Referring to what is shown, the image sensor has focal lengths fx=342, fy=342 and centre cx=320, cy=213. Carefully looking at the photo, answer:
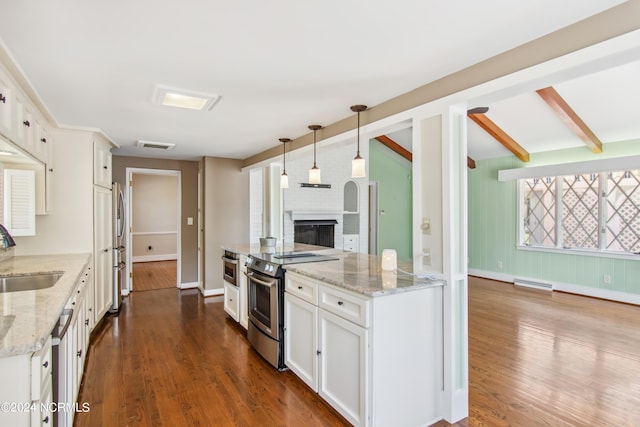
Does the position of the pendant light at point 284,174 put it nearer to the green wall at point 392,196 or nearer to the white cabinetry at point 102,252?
the white cabinetry at point 102,252

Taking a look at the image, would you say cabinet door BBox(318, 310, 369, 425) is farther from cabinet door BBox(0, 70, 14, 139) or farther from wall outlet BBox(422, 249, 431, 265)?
cabinet door BBox(0, 70, 14, 139)

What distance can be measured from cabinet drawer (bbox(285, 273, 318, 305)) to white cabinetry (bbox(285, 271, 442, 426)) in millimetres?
17

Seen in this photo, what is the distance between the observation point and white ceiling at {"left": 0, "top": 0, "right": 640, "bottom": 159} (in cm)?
149

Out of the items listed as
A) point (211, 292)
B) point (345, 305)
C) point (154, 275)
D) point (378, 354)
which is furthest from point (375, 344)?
point (154, 275)

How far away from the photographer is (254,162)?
5.15 m

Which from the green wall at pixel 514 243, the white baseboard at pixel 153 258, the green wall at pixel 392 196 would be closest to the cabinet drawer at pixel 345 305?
the green wall at pixel 514 243

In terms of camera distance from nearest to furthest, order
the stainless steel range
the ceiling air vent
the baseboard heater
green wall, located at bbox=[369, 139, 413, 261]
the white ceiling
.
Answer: the white ceiling → the stainless steel range → the ceiling air vent → the baseboard heater → green wall, located at bbox=[369, 139, 413, 261]

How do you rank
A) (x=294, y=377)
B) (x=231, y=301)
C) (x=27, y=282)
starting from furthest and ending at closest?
(x=231, y=301) → (x=294, y=377) → (x=27, y=282)

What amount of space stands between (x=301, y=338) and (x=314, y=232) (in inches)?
169

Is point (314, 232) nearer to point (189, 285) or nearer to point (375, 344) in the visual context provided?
point (189, 285)

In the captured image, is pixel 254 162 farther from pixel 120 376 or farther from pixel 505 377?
pixel 505 377

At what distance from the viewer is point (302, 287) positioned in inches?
100

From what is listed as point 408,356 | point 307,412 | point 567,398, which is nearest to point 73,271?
point 307,412

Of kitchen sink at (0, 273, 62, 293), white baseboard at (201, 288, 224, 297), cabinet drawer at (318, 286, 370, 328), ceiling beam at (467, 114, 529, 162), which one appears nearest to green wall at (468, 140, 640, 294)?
ceiling beam at (467, 114, 529, 162)
